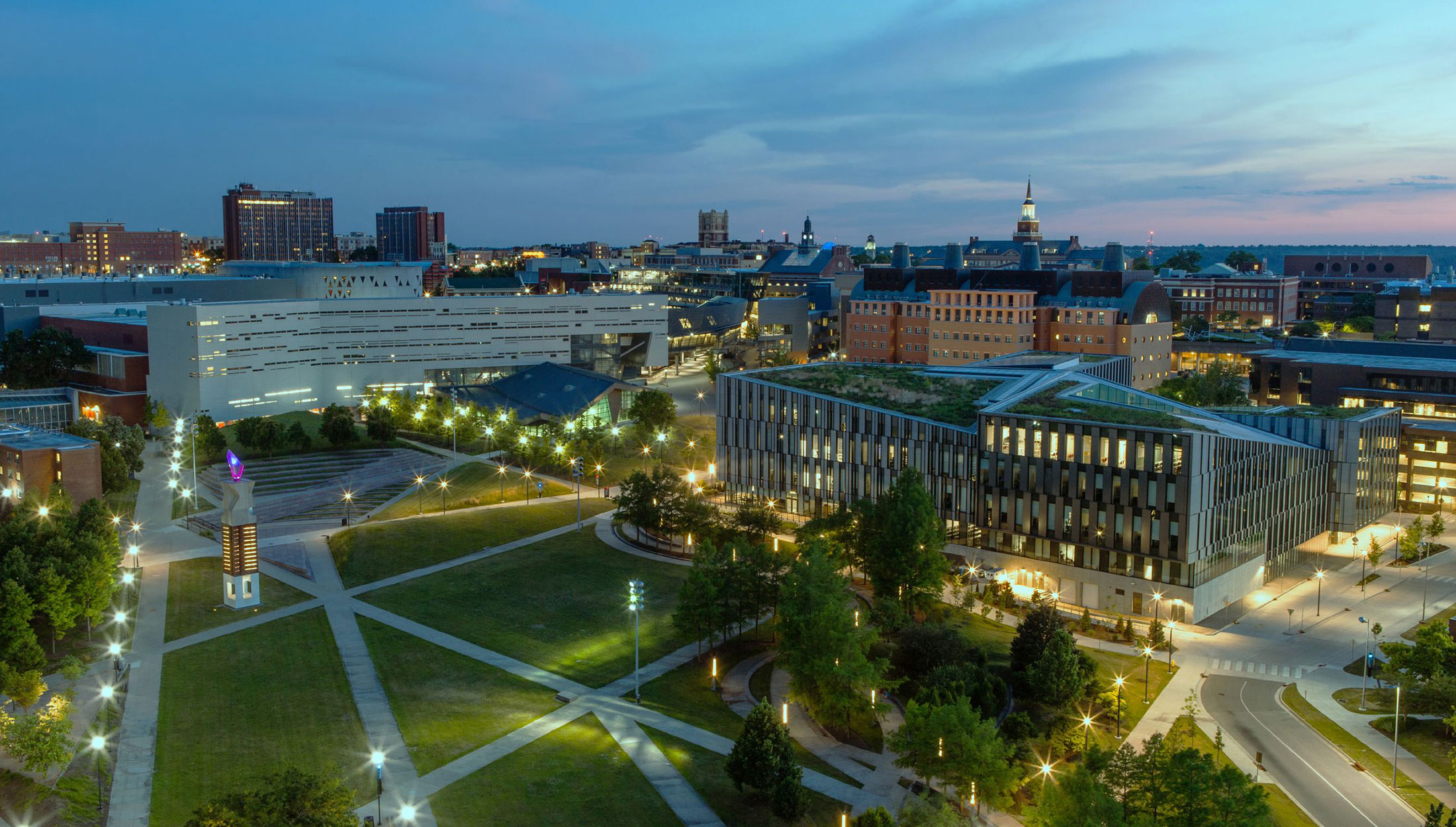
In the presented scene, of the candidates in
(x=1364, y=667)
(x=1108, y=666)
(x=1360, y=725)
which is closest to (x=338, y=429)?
(x=1108, y=666)

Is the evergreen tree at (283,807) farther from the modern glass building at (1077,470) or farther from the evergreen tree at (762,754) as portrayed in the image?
the modern glass building at (1077,470)

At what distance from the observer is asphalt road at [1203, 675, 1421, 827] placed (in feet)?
150

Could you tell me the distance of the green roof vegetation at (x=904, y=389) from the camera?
8356 cm

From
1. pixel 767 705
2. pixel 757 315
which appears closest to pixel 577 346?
pixel 757 315

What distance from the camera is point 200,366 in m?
121

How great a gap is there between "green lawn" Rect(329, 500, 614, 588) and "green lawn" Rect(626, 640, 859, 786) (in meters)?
25.9

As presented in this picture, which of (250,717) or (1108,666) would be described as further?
(1108,666)

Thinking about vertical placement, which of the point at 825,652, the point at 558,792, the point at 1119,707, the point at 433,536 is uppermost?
the point at 825,652

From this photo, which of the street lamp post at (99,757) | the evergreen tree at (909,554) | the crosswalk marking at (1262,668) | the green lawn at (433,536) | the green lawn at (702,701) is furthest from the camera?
the green lawn at (433,536)

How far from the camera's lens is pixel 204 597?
68.7 meters

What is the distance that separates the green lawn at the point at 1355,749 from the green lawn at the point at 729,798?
2467 cm

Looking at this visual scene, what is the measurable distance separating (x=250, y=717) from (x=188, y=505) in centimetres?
4722

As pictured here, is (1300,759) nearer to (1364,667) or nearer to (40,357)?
(1364,667)

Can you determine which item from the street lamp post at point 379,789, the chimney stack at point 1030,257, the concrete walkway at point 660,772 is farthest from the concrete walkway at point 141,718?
the chimney stack at point 1030,257
